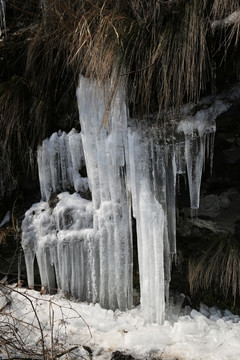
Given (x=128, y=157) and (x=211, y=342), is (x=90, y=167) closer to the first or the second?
(x=128, y=157)

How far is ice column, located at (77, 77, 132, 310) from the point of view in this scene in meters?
3.03

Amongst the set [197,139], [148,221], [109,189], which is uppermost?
[197,139]

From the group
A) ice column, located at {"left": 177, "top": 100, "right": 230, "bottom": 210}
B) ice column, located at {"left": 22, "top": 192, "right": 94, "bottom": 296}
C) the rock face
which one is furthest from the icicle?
the rock face

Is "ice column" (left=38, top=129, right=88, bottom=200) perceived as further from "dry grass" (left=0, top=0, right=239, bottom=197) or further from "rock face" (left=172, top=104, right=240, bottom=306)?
"rock face" (left=172, top=104, right=240, bottom=306)

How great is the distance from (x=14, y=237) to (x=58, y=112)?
1259mm

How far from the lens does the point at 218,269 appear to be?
315 cm

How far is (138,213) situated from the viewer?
2.99 meters

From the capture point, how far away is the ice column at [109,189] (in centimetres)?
303

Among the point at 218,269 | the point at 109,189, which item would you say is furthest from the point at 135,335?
the point at 109,189

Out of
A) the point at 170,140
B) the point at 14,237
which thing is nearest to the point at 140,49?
the point at 170,140

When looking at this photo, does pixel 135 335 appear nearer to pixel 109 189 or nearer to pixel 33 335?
pixel 33 335

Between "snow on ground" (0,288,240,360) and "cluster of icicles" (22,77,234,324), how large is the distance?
0.13 metres

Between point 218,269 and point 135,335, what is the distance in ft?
2.97

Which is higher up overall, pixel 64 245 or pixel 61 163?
pixel 61 163
